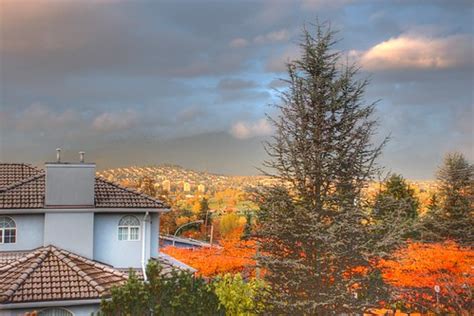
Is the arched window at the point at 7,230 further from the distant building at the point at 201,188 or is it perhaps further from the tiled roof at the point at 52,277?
the distant building at the point at 201,188

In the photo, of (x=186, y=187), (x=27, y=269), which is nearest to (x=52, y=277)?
(x=27, y=269)

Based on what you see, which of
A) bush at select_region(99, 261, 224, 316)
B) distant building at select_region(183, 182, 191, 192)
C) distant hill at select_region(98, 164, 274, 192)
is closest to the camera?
bush at select_region(99, 261, 224, 316)

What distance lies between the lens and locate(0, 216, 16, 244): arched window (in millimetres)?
20250

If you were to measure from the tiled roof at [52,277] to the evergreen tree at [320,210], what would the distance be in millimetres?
5862

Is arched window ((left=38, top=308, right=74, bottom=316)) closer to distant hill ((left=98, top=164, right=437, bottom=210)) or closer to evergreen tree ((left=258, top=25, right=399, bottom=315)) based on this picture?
evergreen tree ((left=258, top=25, right=399, bottom=315))

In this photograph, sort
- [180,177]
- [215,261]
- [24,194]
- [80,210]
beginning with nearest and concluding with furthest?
[80,210], [24,194], [215,261], [180,177]

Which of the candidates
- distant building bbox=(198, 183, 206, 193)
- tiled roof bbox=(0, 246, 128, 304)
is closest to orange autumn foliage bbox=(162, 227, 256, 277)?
tiled roof bbox=(0, 246, 128, 304)

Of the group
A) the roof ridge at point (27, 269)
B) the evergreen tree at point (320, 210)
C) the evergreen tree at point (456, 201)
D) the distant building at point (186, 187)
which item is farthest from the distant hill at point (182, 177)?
the evergreen tree at point (320, 210)

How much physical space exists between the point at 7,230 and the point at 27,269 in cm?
328

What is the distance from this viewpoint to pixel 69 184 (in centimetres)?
2081

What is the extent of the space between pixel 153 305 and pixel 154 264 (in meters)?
0.77

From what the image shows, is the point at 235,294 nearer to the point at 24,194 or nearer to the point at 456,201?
the point at 24,194

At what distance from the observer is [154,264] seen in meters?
9.67

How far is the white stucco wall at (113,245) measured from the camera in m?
21.3
